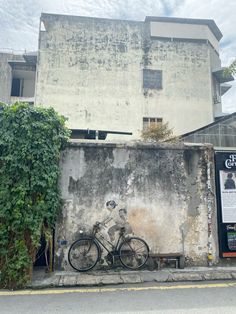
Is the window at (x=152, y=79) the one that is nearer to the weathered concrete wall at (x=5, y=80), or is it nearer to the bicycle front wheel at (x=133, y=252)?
the weathered concrete wall at (x=5, y=80)

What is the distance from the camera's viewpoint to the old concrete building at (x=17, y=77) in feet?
72.7

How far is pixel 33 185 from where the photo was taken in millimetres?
5613

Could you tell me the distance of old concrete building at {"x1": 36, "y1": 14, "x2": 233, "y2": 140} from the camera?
2039 cm

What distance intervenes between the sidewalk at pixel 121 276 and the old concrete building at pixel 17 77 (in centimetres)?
1768

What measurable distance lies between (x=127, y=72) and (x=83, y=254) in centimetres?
1717

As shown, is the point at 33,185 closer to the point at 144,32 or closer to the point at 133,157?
the point at 133,157

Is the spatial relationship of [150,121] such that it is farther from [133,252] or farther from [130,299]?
[130,299]

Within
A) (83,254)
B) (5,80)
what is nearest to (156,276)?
A: (83,254)

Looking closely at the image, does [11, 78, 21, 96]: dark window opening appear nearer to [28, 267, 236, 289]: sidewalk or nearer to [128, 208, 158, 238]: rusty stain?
[128, 208, 158, 238]: rusty stain

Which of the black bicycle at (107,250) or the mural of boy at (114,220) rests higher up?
the mural of boy at (114,220)

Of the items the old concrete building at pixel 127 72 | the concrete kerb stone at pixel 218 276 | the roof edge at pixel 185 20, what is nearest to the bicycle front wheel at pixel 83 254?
the concrete kerb stone at pixel 218 276

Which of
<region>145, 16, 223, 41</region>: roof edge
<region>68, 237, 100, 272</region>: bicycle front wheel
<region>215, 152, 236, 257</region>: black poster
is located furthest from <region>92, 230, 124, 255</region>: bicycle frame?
<region>145, 16, 223, 41</region>: roof edge

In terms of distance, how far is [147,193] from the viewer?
6.60m

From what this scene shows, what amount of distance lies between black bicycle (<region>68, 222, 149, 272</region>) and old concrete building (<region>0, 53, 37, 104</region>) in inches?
676
